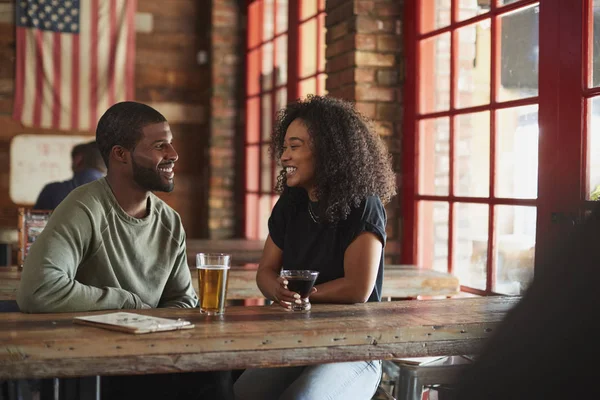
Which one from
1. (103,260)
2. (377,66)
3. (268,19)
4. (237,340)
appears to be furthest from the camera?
(268,19)

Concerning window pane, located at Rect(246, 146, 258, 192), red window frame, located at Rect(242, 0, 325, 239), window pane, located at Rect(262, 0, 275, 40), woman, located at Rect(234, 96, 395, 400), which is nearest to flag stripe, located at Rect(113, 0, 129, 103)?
red window frame, located at Rect(242, 0, 325, 239)

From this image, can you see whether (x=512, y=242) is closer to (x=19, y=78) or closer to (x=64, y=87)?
(x=64, y=87)

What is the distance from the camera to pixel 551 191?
8.36 ft

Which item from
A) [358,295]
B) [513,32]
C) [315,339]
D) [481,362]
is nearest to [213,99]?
[513,32]

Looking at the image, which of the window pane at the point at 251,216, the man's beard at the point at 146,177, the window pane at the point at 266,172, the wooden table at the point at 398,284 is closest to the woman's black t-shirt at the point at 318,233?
the man's beard at the point at 146,177

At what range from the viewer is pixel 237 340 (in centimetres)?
155

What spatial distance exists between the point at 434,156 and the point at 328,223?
1.29 metres

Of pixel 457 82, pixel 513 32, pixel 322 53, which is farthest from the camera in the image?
pixel 322 53

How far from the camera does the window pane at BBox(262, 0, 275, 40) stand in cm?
531

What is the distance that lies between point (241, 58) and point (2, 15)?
177 cm

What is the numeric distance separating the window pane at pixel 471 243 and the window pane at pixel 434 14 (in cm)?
77

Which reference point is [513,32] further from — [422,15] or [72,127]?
[72,127]

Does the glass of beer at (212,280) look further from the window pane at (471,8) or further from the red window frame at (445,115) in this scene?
the window pane at (471,8)

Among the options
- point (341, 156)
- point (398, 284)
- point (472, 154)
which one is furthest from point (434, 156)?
point (341, 156)
